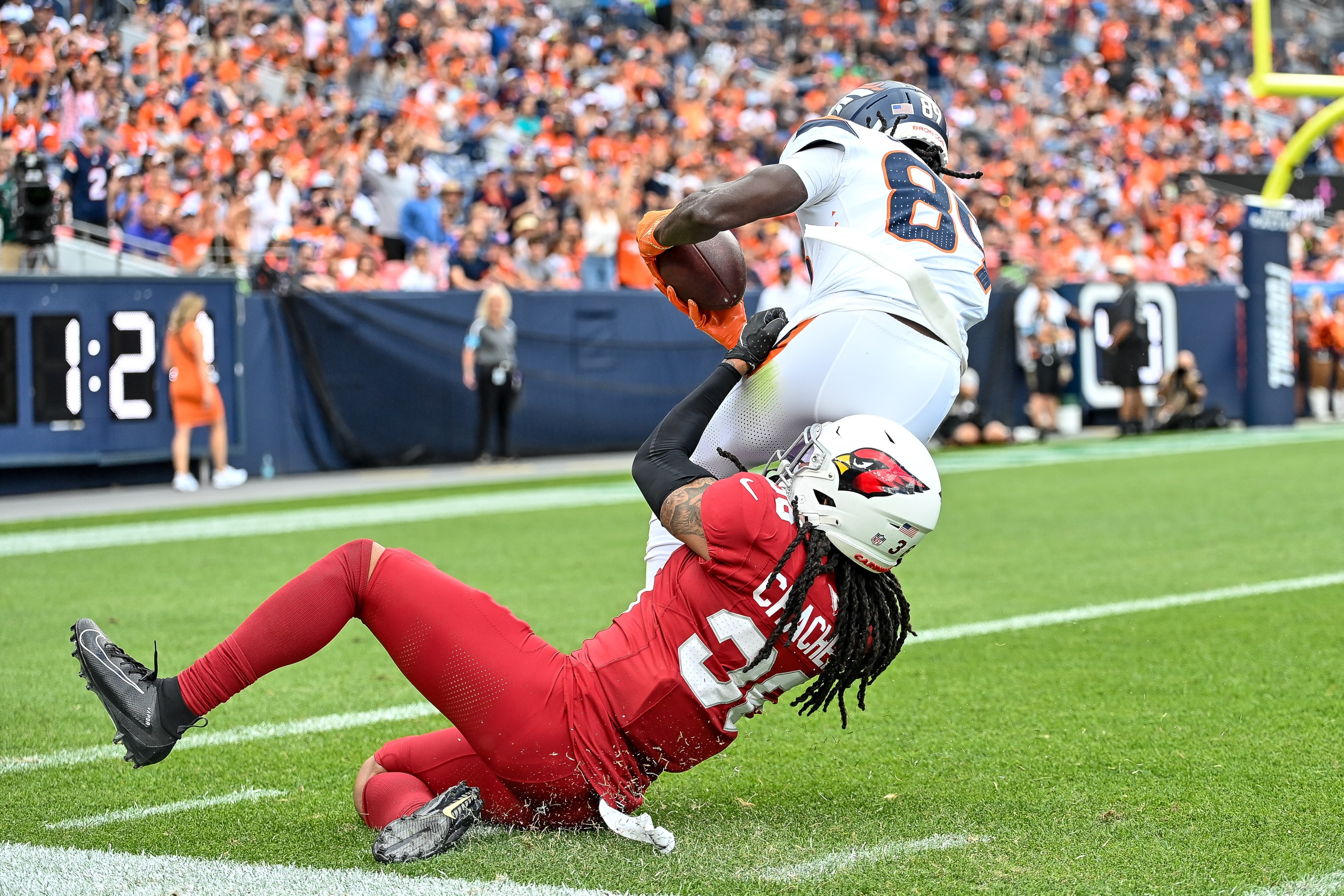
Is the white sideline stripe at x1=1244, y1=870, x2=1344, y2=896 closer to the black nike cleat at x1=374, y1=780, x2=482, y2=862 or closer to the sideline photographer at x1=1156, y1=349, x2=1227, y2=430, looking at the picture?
the black nike cleat at x1=374, y1=780, x2=482, y2=862

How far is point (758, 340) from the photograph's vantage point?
371 cm

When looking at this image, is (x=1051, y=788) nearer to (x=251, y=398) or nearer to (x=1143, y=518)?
(x=1143, y=518)

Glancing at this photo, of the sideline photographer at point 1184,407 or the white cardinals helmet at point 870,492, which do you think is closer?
the white cardinals helmet at point 870,492

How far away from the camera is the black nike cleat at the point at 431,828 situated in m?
3.21

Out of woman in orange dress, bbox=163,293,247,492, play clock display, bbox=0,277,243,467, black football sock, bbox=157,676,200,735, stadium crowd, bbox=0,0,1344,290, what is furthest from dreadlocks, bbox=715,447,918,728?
stadium crowd, bbox=0,0,1344,290

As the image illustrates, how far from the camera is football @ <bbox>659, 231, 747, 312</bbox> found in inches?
157

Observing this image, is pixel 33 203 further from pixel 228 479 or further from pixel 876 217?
pixel 876 217

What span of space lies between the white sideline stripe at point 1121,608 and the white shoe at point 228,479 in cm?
781

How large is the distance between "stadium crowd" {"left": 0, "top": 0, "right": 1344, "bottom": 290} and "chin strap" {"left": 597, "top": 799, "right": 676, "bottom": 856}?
10.8 meters

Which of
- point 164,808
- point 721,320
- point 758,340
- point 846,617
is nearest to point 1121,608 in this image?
point 721,320

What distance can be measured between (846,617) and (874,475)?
1.07ft

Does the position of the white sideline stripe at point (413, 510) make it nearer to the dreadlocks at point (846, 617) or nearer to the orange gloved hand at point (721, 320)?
the orange gloved hand at point (721, 320)

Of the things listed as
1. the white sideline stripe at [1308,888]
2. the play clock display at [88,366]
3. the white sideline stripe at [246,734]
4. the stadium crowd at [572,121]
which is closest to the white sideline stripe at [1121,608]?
the white sideline stripe at [246,734]

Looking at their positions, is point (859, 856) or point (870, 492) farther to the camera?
point (859, 856)
